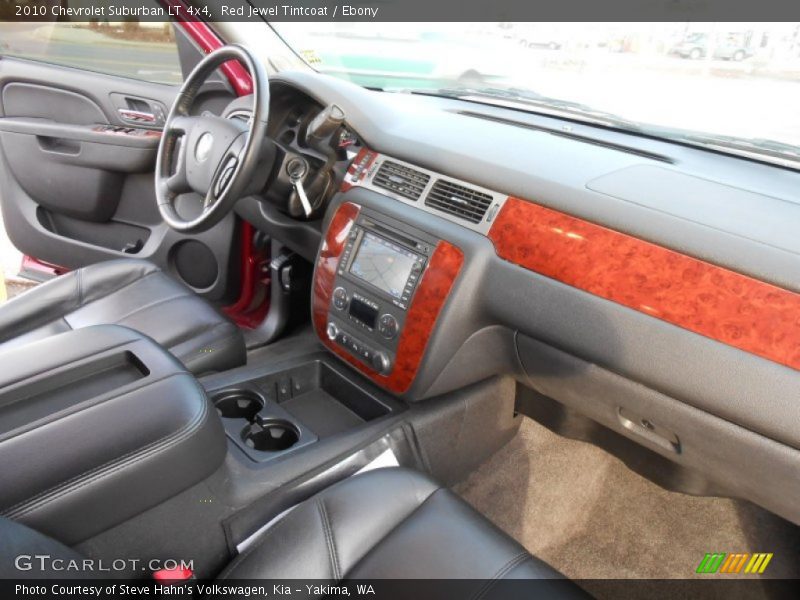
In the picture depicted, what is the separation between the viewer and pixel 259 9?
2.17m

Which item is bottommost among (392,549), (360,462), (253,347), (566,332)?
(253,347)

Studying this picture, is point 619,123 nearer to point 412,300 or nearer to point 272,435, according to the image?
point 412,300

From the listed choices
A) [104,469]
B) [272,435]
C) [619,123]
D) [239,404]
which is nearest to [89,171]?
[239,404]

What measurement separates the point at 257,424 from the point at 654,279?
0.99 metres

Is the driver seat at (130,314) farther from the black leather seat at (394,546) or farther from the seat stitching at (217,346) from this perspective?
the black leather seat at (394,546)

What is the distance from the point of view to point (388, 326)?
63.1 inches

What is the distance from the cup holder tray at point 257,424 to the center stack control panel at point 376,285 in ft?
0.78

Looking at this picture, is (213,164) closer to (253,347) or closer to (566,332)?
(253,347)

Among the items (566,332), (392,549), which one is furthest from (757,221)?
(392,549)

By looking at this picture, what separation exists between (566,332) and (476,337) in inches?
11.1

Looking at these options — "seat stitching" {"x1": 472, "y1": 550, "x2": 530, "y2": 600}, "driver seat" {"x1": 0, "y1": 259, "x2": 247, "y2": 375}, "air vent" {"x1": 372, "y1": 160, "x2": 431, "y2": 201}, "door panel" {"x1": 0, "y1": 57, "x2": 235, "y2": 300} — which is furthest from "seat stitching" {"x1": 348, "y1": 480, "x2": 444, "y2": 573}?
"door panel" {"x1": 0, "y1": 57, "x2": 235, "y2": 300}

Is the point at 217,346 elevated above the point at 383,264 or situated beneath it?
situated beneath

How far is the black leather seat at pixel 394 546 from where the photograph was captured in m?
1.06

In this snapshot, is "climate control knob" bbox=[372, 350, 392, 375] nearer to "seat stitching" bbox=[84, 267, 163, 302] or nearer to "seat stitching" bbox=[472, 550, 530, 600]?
"seat stitching" bbox=[472, 550, 530, 600]
